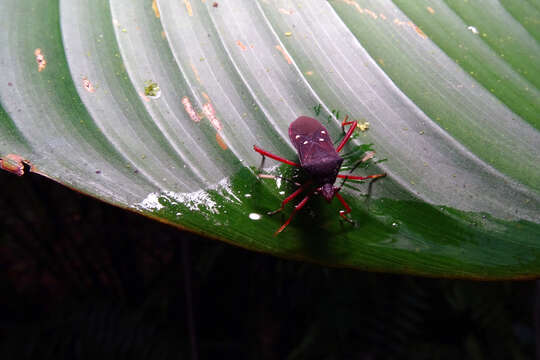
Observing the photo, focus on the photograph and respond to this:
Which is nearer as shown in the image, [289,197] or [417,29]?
[289,197]

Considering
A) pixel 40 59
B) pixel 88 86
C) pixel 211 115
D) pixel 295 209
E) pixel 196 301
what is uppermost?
pixel 40 59

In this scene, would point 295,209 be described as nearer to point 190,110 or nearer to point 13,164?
point 190,110

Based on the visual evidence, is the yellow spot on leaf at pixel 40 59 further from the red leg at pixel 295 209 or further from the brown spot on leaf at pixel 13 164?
the red leg at pixel 295 209

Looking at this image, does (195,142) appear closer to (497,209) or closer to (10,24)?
(10,24)

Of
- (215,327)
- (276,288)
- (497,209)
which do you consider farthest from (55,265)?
(497,209)

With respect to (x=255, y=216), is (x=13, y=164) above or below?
above

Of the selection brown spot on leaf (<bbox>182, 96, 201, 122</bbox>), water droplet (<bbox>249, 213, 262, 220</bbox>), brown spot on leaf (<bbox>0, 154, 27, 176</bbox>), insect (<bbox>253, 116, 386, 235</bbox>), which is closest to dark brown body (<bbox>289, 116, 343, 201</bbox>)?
insect (<bbox>253, 116, 386, 235</bbox>)

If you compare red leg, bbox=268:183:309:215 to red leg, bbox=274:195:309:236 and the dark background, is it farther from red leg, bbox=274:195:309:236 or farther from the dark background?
the dark background

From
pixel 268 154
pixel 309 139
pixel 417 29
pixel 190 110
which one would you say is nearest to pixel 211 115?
A: pixel 190 110
